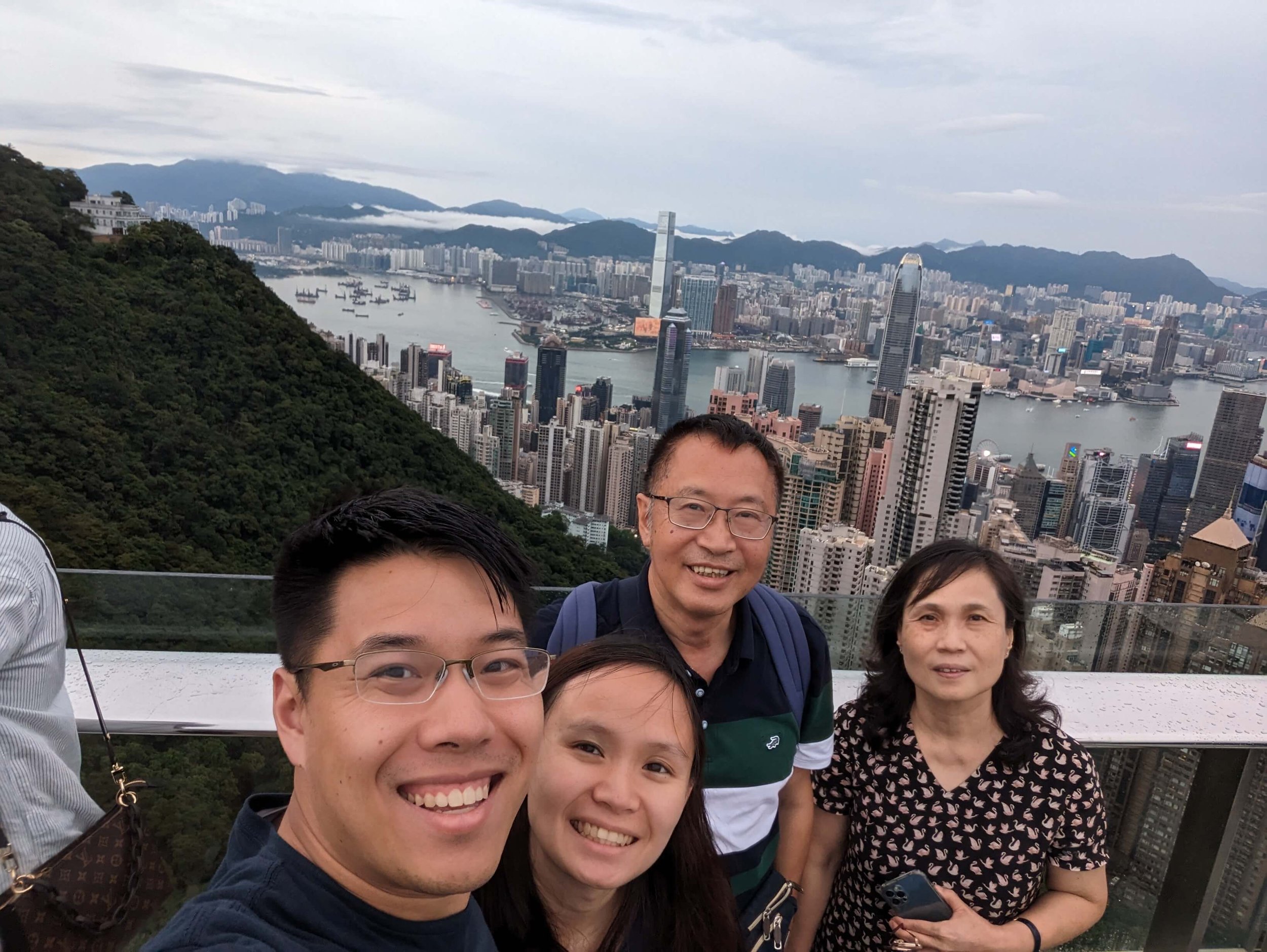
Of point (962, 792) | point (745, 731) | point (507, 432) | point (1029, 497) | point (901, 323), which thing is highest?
point (745, 731)

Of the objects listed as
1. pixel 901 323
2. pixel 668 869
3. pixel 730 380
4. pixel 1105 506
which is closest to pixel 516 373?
pixel 730 380

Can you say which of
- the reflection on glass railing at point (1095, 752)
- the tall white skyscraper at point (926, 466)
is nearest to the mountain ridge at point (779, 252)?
the tall white skyscraper at point (926, 466)

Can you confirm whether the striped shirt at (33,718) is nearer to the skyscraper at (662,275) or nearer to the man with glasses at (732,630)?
the man with glasses at (732,630)

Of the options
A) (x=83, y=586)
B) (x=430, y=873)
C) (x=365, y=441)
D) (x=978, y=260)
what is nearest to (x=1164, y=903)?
(x=430, y=873)

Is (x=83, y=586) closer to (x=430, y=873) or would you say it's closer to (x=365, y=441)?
(x=430, y=873)

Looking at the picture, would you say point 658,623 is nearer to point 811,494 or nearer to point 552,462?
point 811,494
